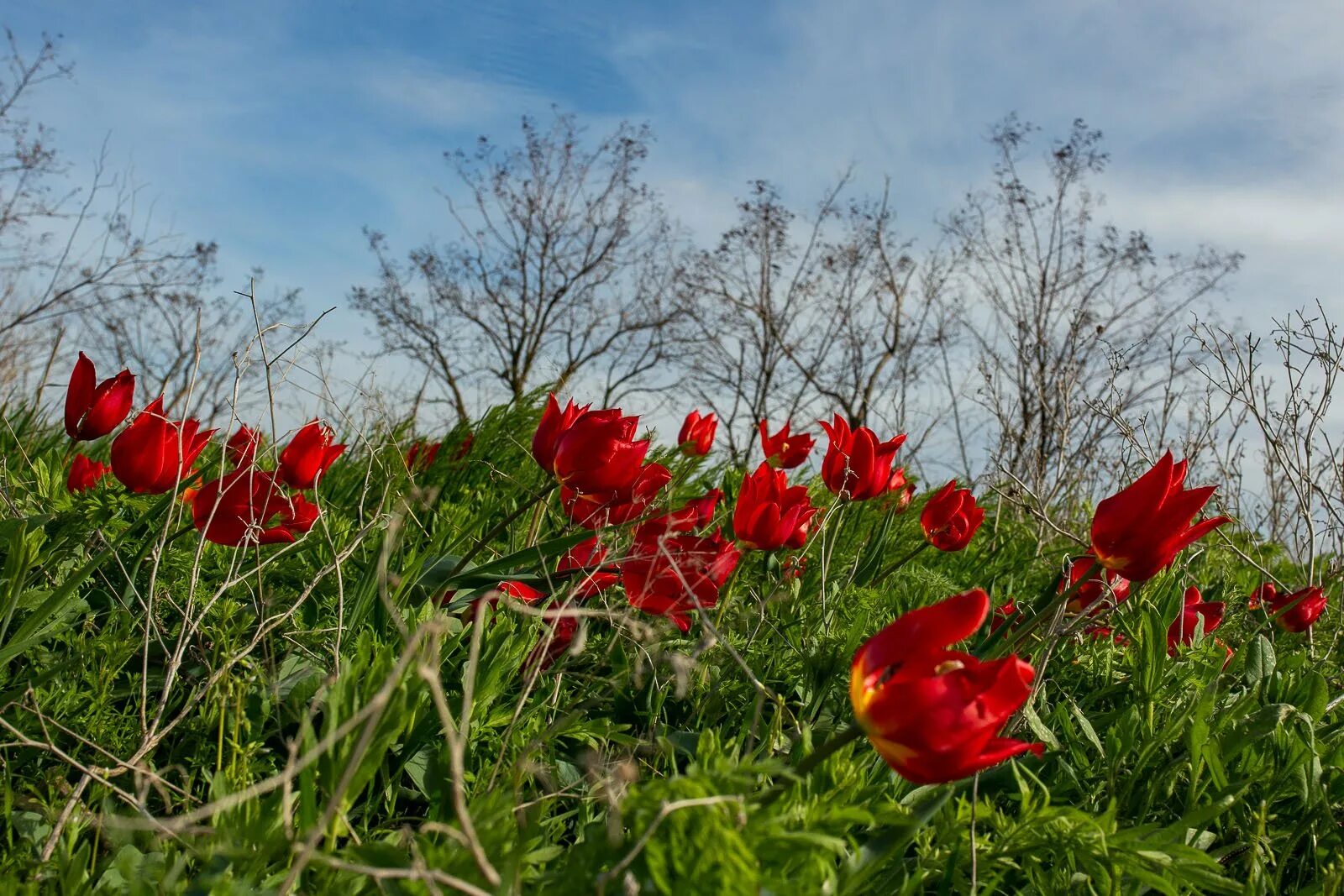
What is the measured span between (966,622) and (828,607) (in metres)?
1.03

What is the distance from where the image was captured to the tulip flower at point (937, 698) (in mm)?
646

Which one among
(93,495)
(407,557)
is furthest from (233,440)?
(407,557)

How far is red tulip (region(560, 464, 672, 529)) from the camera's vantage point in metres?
1.41

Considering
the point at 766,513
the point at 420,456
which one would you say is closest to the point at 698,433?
the point at 420,456

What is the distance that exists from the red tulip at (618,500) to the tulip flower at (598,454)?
0.05 meters

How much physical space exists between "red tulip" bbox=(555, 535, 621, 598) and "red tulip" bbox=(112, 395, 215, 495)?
1.81ft

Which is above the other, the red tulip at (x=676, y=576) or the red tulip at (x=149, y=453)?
the red tulip at (x=149, y=453)

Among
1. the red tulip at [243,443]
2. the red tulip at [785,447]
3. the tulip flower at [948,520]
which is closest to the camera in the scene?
the red tulip at [243,443]

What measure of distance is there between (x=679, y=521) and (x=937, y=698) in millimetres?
537

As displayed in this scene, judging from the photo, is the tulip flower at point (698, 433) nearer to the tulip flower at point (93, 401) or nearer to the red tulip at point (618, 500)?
the red tulip at point (618, 500)

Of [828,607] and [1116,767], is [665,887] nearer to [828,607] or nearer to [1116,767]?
[1116,767]

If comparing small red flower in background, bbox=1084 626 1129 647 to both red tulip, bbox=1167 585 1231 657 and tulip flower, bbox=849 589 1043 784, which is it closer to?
red tulip, bbox=1167 585 1231 657

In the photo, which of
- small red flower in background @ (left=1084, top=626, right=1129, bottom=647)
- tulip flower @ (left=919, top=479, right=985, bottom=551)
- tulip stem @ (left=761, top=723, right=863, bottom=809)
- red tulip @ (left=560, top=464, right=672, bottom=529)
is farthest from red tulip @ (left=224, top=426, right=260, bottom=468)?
small red flower in background @ (left=1084, top=626, right=1129, bottom=647)

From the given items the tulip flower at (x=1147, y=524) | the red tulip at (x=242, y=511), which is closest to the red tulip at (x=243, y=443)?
the red tulip at (x=242, y=511)
